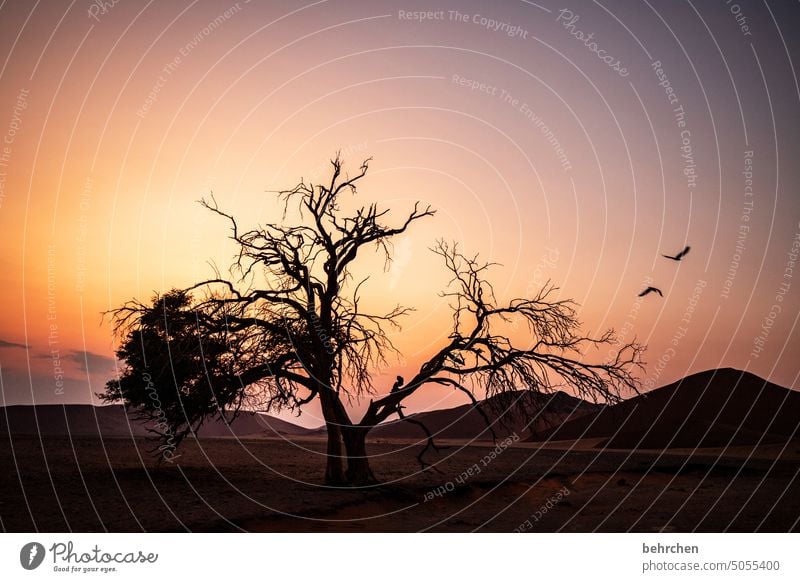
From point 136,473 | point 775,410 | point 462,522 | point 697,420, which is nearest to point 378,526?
point 462,522

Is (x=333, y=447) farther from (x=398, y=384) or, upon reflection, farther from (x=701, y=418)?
(x=701, y=418)

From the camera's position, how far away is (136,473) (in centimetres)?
2592

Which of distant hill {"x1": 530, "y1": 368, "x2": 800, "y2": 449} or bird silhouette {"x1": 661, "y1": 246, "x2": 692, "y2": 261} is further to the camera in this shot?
distant hill {"x1": 530, "y1": 368, "x2": 800, "y2": 449}

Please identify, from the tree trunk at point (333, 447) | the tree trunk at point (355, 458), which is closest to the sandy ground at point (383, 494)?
the tree trunk at point (333, 447)

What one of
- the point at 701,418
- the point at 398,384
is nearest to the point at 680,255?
the point at 398,384

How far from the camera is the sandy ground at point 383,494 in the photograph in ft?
61.6

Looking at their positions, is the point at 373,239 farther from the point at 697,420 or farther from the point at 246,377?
the point at 697,420

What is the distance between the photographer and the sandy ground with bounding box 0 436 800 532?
1877 cm
